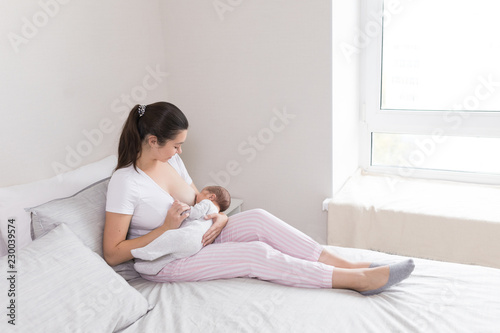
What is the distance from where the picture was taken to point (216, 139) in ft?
8.98

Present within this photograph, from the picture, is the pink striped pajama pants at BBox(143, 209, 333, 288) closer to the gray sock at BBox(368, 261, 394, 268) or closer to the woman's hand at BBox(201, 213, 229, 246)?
the woman's hand at BBox(201, 213, 229, 246)

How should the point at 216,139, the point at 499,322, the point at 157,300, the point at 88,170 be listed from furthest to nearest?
the point at 216,139 < the point at 88,170 < the point at 157,300 < the point at 499,322

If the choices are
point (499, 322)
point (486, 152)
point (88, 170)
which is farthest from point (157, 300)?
point (486, 152)

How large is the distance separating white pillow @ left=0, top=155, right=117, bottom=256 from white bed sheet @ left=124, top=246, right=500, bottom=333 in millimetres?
493

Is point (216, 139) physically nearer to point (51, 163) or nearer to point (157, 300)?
point (51, 163)

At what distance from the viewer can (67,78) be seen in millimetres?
2090

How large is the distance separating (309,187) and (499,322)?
1.27m

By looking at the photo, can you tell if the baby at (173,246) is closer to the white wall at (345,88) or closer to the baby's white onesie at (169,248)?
the baby's white onesie at (169,248)

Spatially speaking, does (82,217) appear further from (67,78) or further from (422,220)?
(422,220)

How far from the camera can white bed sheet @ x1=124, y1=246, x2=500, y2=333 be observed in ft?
4.66

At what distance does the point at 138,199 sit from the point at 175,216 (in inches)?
6.2

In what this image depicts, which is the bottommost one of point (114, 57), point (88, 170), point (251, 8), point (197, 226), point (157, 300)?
point (157, 300)

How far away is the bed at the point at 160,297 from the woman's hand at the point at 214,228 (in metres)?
0.19

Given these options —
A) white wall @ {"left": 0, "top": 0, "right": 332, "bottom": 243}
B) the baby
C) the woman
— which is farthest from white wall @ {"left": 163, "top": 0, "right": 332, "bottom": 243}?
the baby
